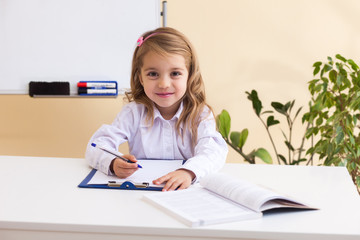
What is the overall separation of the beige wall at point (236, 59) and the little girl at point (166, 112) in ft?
4.09

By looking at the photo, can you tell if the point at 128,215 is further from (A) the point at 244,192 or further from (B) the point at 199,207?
(A) the point at 244,192

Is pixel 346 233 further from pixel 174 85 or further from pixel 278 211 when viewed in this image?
pixel 174 85

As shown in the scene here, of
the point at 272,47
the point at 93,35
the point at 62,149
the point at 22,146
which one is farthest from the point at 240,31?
the point at 22,146

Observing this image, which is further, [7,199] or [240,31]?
[240,31]

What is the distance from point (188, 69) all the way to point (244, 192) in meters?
0.68

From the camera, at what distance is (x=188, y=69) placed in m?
1.60

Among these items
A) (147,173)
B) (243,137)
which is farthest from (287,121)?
(147,173)

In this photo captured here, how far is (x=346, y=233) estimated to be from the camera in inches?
34.0

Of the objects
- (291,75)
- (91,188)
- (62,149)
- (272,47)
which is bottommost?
(62,149)

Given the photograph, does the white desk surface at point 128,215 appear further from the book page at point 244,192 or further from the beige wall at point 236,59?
the beige wall at point 236,59

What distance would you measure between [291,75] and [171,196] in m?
2.02

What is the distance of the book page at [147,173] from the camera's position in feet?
4.03

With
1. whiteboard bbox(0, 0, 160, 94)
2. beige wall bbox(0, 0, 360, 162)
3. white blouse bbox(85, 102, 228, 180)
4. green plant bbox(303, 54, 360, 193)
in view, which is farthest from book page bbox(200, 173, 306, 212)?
beige wall bbox(0, 0, 360, 162)

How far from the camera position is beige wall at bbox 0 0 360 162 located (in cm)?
285
